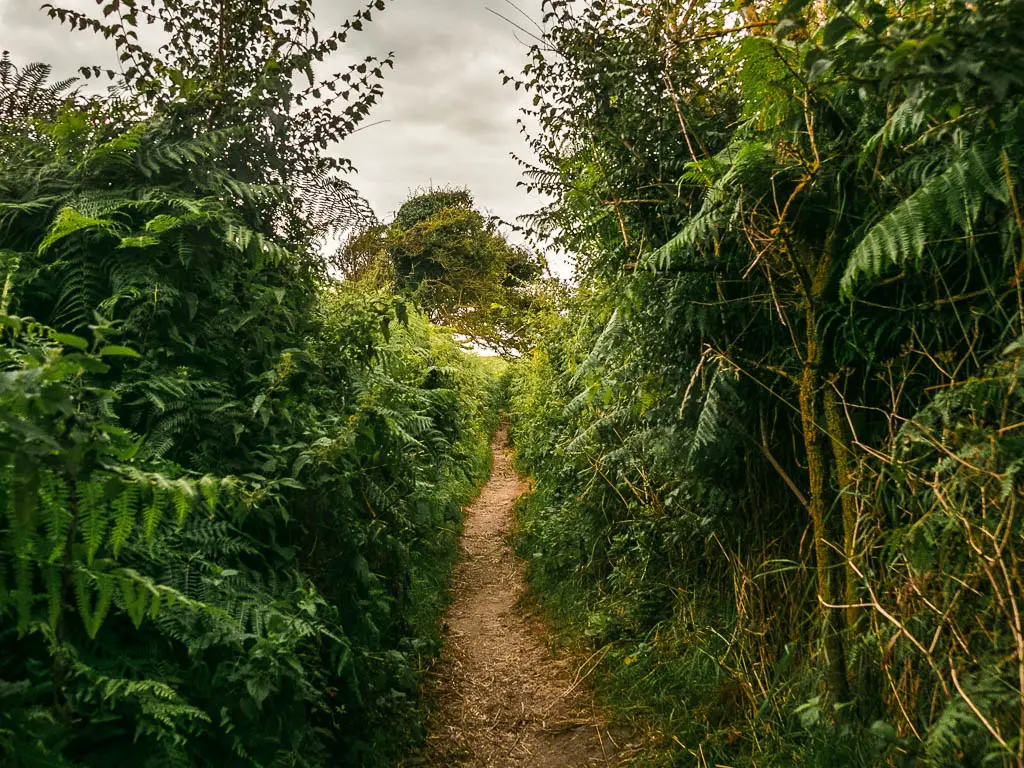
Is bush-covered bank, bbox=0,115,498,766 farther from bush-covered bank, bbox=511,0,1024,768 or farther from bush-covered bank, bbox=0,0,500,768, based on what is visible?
bush-covered bank, bbox=511,0,1024,768

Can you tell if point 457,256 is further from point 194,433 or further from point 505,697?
point 194,433

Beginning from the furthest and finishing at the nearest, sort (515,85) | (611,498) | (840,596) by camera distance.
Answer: (611,498) → (515,85) → (840,596)

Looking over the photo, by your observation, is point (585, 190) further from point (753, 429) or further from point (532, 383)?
point (532, 383)

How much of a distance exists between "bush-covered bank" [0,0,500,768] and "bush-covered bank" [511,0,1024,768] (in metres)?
A: 1.48

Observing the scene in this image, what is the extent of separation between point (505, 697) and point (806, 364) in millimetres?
3196

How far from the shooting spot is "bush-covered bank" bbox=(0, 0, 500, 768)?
1.58 m

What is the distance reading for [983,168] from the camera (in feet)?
6.44

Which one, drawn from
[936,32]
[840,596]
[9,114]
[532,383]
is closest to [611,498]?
[840,596]

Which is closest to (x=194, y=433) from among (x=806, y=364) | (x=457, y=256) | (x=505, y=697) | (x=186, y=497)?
(x=186, y=497)

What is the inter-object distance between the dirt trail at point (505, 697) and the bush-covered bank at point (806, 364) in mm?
352

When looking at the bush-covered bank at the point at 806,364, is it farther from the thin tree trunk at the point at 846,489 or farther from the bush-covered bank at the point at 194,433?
the bush-covered bank at the point at 194,433

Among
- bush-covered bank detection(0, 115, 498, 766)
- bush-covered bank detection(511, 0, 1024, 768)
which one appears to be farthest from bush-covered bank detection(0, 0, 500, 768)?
bush-covered bank detection(511, 0, 1024, 768)

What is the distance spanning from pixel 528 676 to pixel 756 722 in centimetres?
223

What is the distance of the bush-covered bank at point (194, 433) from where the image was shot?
1.58 m
